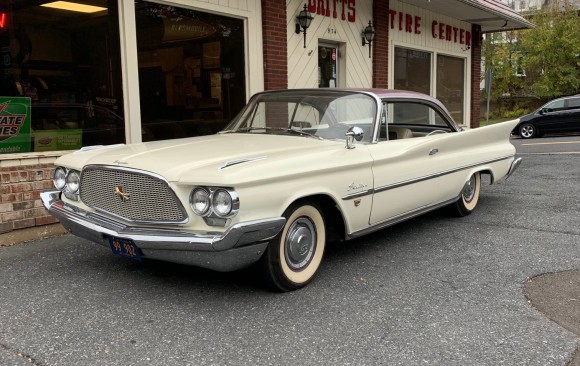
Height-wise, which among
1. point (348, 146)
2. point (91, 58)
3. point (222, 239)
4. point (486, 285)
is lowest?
point (486, 285)

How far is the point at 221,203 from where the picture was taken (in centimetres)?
337

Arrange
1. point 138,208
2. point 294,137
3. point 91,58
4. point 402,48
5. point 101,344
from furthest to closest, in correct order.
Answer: point 402,48 < point 91,58 < point 294,137 < point 138,208 < point 101,344

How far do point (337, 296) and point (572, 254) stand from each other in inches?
94.9

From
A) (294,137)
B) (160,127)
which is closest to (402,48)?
(160,127)

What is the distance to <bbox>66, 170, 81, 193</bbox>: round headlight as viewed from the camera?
4.18m

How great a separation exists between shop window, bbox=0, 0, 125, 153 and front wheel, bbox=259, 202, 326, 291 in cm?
364

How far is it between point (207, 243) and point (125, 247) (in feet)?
2.20

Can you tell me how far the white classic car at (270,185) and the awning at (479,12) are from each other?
7.39 meters

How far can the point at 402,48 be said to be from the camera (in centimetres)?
1227

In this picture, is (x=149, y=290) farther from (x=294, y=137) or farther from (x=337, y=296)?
(x=294, y=137)

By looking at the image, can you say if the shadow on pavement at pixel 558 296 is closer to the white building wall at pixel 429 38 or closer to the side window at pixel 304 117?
the side window at pixel 304 117

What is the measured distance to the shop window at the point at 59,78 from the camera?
590 cm

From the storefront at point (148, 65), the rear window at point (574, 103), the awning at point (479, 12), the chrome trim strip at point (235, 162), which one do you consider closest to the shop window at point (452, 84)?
the awning at point (479, 12)

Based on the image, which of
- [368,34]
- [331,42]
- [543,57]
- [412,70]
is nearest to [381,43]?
[368,34]
